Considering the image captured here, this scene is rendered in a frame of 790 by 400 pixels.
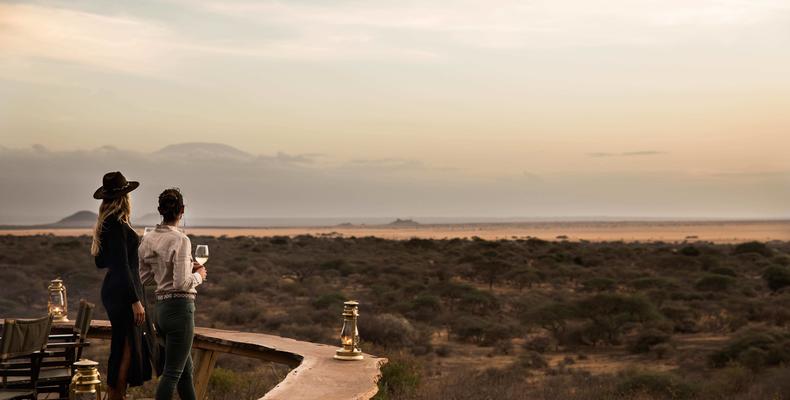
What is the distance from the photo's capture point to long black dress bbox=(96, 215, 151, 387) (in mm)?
5648

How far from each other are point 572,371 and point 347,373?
405 inches

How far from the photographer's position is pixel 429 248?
60.9m

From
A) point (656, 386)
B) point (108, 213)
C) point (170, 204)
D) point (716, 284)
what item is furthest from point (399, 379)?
point (716, 284)

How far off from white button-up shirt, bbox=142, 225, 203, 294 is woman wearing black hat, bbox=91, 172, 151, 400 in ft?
1.34

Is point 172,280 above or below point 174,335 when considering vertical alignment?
above

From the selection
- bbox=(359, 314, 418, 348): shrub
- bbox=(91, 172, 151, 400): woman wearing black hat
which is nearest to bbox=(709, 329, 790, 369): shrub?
bbox=(359, 314, 418, 348): shrub

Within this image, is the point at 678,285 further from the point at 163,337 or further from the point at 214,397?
the point at 163,337

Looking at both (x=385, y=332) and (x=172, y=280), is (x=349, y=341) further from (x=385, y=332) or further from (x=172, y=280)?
(x=385, y=332)

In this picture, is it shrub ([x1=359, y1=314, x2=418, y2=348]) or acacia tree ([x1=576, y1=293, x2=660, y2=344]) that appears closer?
shrub ([x1=359, y1=314, x2=418, y2=348])

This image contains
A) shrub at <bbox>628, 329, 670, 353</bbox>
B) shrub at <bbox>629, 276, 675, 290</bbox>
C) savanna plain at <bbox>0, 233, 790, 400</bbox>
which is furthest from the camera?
shrub at <bbox>629, 276, 675, 290</bbox>

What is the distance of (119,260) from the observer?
5.64 metres

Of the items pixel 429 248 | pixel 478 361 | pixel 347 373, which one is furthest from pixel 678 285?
pixel 429 248

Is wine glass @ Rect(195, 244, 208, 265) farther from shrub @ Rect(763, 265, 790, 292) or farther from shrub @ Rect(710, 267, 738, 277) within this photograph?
shrub @ Rect(710, 267, 738, 277)

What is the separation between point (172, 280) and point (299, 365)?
5.13 ft
